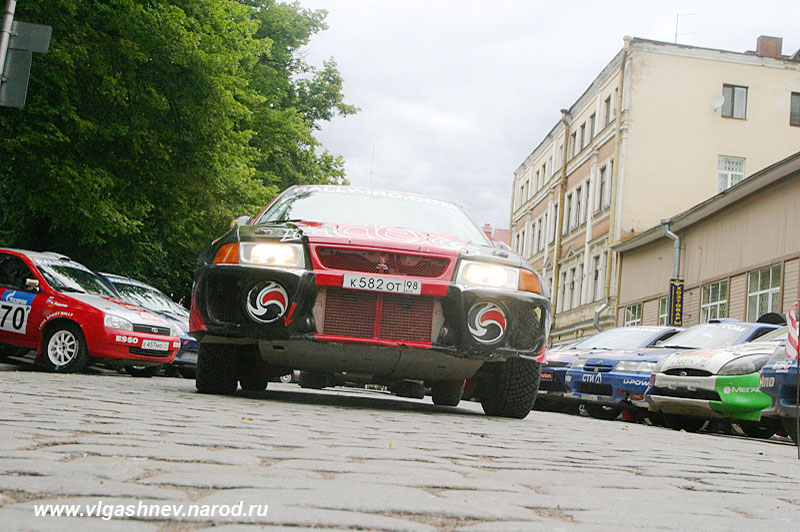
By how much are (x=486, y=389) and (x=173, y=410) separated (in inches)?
119

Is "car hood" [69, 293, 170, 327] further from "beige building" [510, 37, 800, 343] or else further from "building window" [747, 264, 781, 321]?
"beige building" [510, 37, 800, 343]

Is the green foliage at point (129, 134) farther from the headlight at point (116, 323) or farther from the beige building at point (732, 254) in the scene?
the beige building at point (732, 254)

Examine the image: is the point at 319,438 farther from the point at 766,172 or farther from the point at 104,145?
the point at 766,172

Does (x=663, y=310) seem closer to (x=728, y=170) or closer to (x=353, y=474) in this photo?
(x=728, y=170)

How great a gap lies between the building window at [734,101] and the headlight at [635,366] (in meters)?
25.6

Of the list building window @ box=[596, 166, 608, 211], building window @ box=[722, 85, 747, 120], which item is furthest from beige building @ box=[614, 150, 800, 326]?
building window @ box=[722, 85, 747, 120]

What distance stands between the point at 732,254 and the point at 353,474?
24.5 m

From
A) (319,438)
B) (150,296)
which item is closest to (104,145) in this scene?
(150,296)

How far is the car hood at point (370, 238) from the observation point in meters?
6.77

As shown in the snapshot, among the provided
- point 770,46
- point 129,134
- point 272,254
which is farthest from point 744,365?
point 770,46

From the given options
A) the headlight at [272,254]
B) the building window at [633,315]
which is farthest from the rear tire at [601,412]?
the building window at [633,315]

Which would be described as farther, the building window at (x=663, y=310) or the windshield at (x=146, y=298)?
the building window at (x=663, y=310)

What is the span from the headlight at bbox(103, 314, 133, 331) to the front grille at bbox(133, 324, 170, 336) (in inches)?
4.7

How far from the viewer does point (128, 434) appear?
4.03 meters
